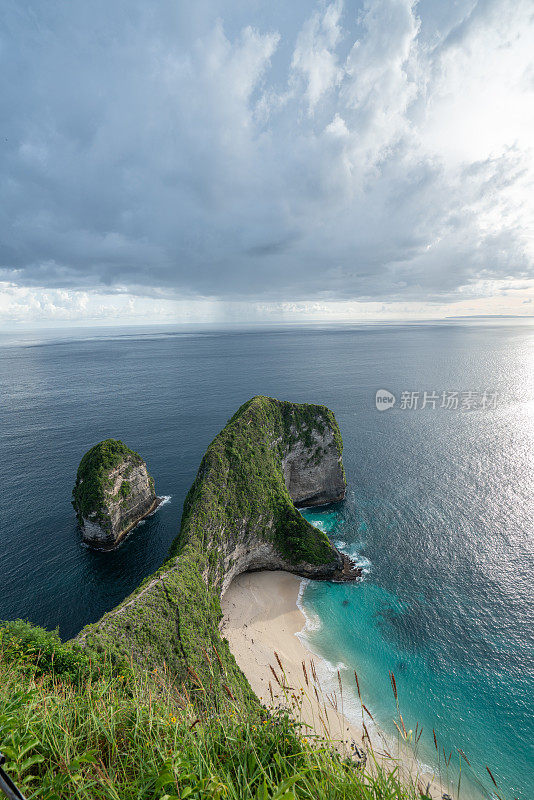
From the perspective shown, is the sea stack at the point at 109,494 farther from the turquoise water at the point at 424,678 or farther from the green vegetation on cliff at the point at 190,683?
Result: the turquoise water at the point at 424,678

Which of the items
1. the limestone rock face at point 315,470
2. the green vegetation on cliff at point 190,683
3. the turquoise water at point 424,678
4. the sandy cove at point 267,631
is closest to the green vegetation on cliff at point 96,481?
the green vegetation on cliff at point 190,683

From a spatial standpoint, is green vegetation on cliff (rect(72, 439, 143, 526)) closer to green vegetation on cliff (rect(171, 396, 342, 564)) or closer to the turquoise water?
green vegetation on cliff (rect(171, 396, 342, 564))

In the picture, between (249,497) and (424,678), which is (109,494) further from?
(424,678)

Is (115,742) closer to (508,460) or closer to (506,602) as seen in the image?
(506,602)

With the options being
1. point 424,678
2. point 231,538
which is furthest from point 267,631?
point 424,678

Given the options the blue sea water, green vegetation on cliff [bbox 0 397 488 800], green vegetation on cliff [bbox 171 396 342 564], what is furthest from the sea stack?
green vegetation on cliff [bbox 171 396 342 564]

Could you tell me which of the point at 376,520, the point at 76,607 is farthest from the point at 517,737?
the point at 76,607
